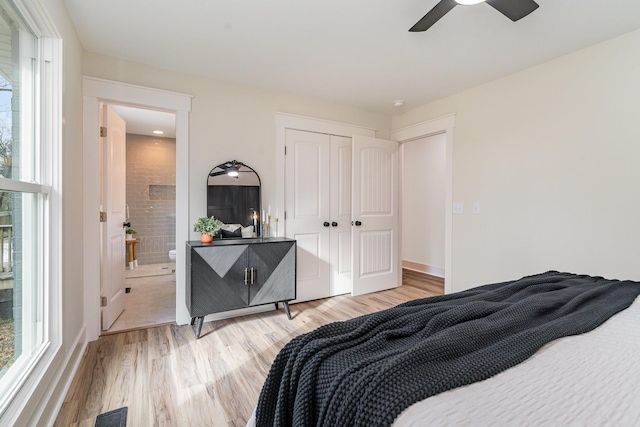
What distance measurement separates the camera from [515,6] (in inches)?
62.9

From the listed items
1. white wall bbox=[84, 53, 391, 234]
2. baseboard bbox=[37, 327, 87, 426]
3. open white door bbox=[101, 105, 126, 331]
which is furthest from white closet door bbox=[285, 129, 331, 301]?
baseboard bbox=[37, 327, 87, 426]

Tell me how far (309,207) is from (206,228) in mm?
1193

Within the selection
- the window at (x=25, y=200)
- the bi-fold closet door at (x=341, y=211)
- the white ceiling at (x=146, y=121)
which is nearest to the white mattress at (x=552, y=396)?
the window at (x=25, y=200)

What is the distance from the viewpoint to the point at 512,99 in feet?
9.32

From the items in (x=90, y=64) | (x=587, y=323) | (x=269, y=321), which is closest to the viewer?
(x=587, y=323)

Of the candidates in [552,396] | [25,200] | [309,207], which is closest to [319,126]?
[309,207]

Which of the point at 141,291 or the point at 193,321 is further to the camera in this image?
the point at 141,291

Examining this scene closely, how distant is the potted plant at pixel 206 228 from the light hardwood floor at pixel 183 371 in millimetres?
804

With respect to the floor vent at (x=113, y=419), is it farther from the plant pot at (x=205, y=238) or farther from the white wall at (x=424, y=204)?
the white wall at (x=424, y=204)

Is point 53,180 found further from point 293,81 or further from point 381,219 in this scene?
point 381,219

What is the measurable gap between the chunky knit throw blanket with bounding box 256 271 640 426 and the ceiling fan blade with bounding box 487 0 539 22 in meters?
1.44

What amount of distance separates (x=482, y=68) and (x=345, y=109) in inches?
60.1

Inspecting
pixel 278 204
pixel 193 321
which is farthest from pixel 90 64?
pixel 193 321

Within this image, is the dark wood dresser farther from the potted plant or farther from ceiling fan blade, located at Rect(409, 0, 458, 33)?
ceiling fan blade, located at Rect(409, 0, 458, 33)
